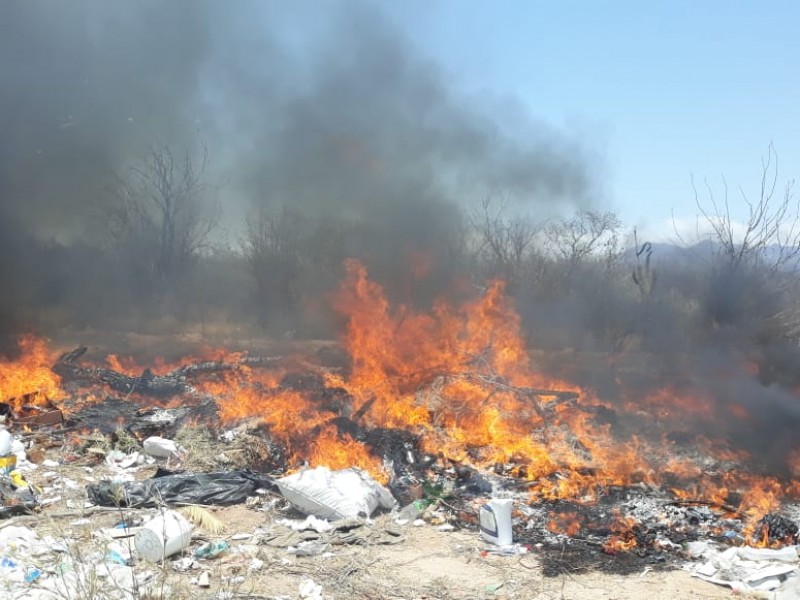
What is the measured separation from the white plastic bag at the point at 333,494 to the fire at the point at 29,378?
6848mm

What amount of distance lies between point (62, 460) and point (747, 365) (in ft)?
35.1

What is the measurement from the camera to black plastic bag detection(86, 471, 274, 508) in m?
6.62

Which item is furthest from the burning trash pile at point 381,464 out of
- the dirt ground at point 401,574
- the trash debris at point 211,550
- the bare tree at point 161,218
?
the bare tree at point 161,218

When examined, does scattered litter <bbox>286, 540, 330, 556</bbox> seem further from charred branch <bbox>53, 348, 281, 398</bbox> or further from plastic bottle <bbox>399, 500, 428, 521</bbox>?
charred branch <bbox>53, 348, 281, 398</bbox>

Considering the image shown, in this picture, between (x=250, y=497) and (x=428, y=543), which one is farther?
(x=250, y=497)

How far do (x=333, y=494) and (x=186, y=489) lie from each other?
1739 millimetres

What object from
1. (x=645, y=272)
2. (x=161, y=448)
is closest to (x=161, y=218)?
(x=161, y=448)

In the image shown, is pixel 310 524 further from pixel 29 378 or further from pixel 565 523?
pixel 29 378

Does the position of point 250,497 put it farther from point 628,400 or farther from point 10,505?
point 628,400

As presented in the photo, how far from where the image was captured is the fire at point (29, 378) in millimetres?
11170

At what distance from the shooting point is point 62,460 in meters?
8.26

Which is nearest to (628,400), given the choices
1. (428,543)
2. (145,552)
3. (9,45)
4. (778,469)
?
(778,469)

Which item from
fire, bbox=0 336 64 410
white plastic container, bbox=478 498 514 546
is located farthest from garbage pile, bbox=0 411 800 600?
fire, bbox=0 336 64 410

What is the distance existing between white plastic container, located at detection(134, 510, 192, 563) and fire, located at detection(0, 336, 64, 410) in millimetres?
6993
